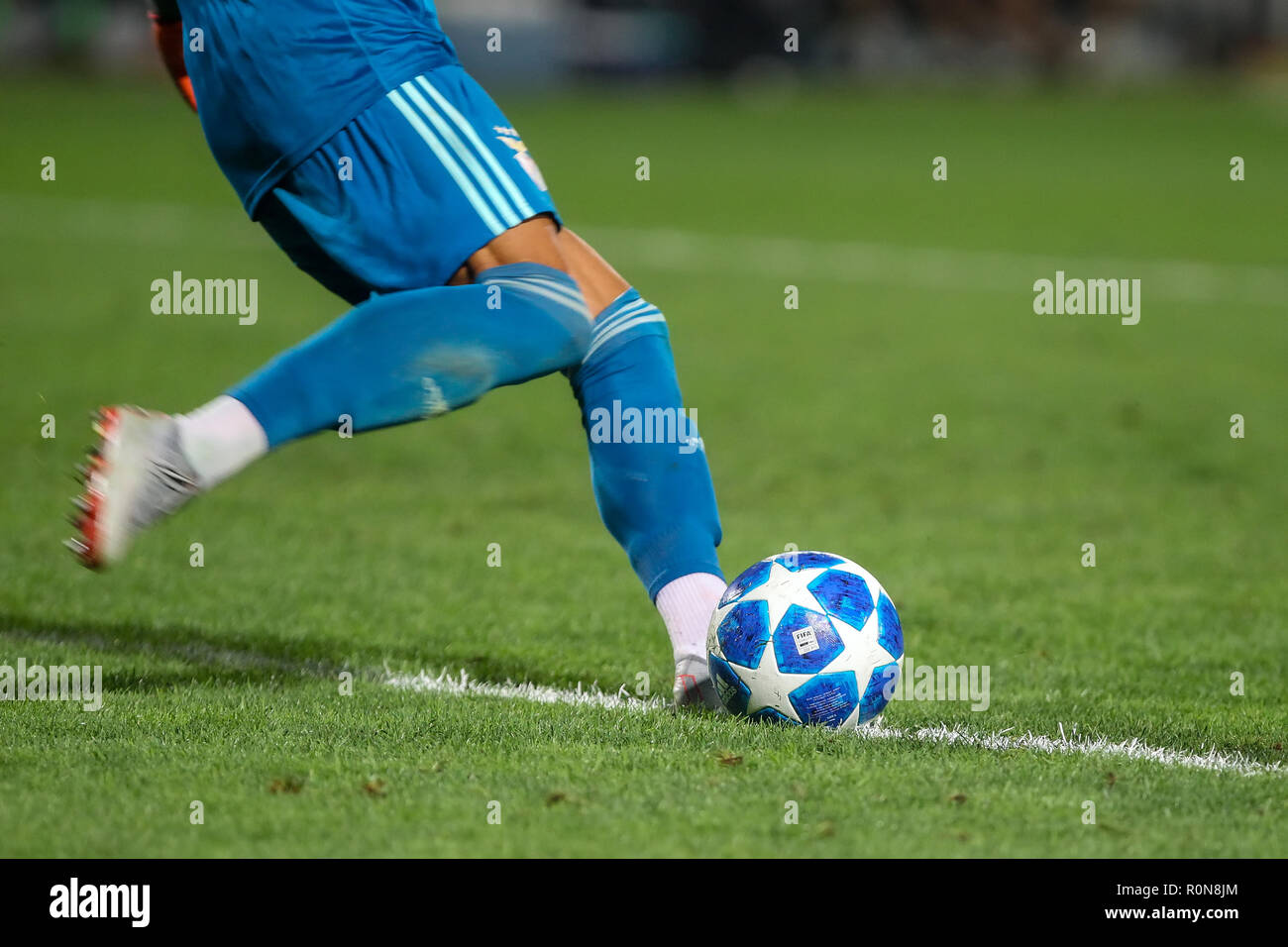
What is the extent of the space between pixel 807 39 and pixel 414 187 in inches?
1730

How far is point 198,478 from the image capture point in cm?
353

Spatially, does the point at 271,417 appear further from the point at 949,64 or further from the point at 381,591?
the point at 949,64

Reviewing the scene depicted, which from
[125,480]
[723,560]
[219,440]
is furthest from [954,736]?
[723,560]

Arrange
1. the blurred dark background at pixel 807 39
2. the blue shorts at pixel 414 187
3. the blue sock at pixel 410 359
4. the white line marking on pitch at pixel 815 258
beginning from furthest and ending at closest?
1. the blurred dark background at pixel 807 39
2. the white line marking on pitch at pixel 815 258
3. the blue shorts at pixel 414 187
4. the blue sock at pixel 410 359

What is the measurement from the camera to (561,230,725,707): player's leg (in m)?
4.23

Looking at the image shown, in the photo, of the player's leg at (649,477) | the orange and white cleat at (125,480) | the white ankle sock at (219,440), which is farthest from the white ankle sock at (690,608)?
the orange and white cleat at (125,480)

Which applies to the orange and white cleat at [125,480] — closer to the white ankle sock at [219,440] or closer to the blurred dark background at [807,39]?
the white ankle sock at [219,440]

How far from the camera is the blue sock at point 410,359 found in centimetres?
361

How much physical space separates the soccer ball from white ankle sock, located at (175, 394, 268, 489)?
120 centimetres

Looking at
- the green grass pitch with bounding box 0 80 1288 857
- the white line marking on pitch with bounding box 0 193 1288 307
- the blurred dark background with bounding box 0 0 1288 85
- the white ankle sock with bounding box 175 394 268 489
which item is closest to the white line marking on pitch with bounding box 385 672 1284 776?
the green grass pitch with bounding box 0 80 1288 857

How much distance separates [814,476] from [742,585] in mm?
3598

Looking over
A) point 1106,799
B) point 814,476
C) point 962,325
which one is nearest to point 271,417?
point 1106,799

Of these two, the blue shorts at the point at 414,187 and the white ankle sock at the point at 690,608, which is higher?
the blue shorts at the point at 414,187

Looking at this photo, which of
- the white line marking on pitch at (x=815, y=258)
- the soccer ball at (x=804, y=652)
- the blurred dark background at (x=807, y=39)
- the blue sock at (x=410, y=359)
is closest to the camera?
the blue sock at (x=410, y=359)
